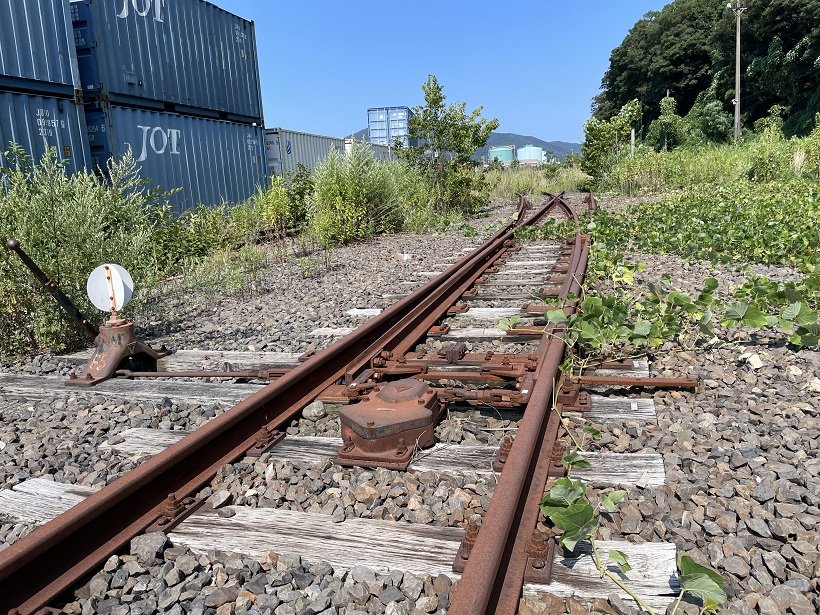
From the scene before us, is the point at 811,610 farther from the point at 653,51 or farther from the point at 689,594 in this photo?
the point at 653,51

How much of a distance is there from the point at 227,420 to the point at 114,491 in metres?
0.57

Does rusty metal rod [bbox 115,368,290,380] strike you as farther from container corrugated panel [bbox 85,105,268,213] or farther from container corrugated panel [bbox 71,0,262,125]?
container corrugated panel [bbox 71,0,262,125]

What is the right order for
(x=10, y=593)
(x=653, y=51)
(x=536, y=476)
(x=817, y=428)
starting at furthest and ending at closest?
(x=653, y=51), (x=817, y=428), (x=536, y=476), (x=10, y=593)

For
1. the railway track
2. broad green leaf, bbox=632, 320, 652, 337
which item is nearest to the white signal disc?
the railway track

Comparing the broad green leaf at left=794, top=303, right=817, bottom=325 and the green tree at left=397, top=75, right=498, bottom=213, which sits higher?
the green tree at left=397, top=75, right=498, bottom=213

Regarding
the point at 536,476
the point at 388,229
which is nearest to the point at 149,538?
the point at 536,476

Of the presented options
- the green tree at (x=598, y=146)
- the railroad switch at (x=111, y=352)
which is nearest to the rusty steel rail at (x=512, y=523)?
the railroad switch at (x=111, y=352)

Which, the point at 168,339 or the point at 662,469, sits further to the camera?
the point at 168,339

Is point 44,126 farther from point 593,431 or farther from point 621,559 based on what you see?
Result: point 621,559

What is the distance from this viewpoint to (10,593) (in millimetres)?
1569

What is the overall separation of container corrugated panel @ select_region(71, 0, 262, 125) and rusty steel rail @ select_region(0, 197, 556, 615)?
Answer: 9.16m

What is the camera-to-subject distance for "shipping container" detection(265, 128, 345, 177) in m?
16.0

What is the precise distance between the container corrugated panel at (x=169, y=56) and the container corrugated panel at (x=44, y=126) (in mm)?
918

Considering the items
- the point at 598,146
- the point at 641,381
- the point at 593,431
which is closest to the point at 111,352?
the point at 593,431
